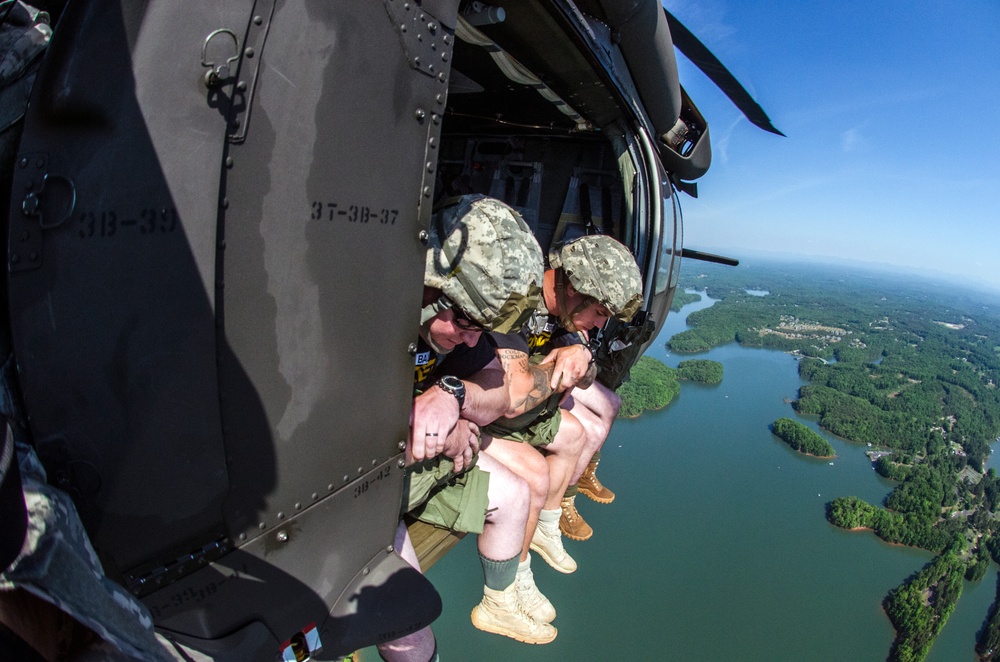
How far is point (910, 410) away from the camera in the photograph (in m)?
41.8

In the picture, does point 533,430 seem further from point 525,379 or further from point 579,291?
point 579,291

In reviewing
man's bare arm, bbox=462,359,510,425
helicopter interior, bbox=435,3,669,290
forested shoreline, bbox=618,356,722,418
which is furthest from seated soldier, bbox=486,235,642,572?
forested shoreline, bbox=618,356,722,418

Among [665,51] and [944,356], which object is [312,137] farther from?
[944,356]

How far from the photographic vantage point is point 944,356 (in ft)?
193

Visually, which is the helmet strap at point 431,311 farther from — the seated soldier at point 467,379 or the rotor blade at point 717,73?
the rotor blade at point 717,73

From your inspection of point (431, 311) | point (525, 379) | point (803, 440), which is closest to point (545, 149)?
point (525, 379)

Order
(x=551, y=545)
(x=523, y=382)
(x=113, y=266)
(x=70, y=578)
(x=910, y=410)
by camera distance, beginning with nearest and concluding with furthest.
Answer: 1. (x=70, y=578)
2. (x=113, y=266)
3. (x=523, y=382)
4. (x=551, y=545)
5. (x=910, y=410)

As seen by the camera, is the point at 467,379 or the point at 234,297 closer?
the point at 234,297

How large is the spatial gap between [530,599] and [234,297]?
2424 millimetres

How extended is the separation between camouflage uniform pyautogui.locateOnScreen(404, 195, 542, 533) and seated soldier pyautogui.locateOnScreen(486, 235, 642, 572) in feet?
2.15

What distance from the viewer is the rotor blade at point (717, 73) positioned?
3.96 m

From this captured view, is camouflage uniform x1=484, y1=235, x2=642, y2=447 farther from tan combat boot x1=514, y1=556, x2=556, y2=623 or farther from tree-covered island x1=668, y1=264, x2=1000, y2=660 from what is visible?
tree-covered island x1=668, y1=264, x2=1000, y2=660

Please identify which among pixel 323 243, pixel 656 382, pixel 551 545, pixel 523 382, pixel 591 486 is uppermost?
pixel 323 243

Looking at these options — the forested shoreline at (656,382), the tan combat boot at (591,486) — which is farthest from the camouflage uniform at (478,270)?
the forested shoreline at (656,382)
